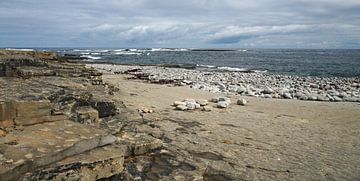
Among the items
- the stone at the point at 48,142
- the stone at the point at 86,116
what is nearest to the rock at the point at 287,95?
the stone at the point at 86,116

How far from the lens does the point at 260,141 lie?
7113 millimetres

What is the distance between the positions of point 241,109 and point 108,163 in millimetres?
7667

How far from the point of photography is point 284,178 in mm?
5180

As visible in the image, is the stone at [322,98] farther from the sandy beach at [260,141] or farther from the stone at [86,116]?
the stone at [86,116]

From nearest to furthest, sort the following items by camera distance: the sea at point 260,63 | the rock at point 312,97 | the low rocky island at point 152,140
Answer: the low rocky island at point 152,140
the rock at point 312,97
the sea at point 260,63

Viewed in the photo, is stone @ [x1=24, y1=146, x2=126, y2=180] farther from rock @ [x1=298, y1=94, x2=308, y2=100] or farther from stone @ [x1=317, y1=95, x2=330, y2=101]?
stone @ [x1=317, y1=95, x2=330, y2=101]

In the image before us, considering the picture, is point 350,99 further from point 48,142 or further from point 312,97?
point 48,142

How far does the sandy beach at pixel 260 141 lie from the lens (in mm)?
5422

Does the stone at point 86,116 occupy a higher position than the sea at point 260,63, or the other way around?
the stone at point 86,116

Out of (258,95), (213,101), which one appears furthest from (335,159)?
(258,95)

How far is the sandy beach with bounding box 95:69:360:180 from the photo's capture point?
5422mm

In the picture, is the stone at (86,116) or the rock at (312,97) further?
the rock at (312,97)

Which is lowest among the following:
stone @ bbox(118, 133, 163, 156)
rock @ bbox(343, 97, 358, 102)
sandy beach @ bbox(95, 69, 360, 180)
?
rock @ bbox(343, 97, 358, 102)

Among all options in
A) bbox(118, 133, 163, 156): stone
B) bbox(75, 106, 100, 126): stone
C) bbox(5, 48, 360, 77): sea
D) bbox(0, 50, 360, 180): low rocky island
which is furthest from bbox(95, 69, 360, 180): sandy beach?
bbox(5, 48, 360, 77): sea
